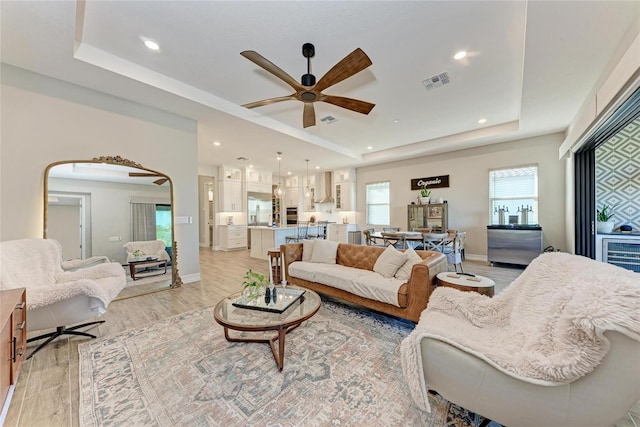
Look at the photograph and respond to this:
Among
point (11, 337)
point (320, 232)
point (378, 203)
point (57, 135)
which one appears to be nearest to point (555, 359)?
point (11, 337)

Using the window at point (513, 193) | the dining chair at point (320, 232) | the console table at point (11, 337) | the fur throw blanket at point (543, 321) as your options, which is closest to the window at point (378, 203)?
the dining chair at point (320, 232)

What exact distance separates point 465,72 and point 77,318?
5.25 m

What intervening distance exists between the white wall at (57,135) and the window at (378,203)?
19.8ft

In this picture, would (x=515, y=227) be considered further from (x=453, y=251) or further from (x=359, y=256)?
(x=359, y=256)

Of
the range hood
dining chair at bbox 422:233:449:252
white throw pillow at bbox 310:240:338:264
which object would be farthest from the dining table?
the range hood

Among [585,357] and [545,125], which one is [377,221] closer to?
[545,125]

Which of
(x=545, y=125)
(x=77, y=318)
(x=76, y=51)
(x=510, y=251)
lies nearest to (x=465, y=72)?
(x=545, y=125)

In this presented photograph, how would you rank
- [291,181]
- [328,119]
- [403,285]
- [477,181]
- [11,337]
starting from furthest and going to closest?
[291,181], [477,181], [328,119], [403,285], [11,337]

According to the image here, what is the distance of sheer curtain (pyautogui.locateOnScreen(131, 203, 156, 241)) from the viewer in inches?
148

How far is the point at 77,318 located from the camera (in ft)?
7.30

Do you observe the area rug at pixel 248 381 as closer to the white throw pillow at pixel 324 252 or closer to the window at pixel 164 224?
the white throw pillow at pixel 324 252

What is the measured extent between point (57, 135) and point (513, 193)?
8.56 m

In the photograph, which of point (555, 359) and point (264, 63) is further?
point (264, 63)

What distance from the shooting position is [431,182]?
690 cm
